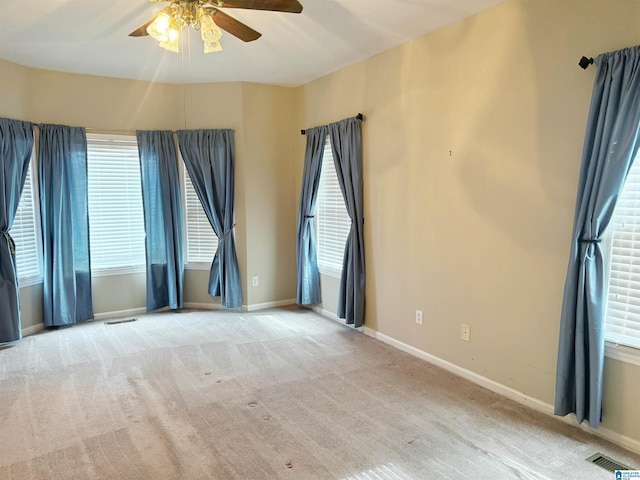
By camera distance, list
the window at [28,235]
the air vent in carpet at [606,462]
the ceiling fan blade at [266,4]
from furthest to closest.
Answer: the window at [28,235]
the ceiling fan blade at [266,4]
the air vent in carpet at [606,462]

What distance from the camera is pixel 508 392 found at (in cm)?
309

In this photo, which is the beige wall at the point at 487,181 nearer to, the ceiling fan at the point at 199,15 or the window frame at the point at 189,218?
the ceiling fan at the point at 199,15

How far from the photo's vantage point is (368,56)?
4.20 metres

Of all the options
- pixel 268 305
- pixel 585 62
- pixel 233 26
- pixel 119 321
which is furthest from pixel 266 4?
pixel 119 321

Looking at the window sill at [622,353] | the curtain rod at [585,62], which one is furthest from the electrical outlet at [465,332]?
the curtain rod at [585,62]

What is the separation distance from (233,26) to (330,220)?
8.50ft

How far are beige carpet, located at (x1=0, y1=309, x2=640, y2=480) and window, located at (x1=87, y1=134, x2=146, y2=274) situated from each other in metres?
1.16

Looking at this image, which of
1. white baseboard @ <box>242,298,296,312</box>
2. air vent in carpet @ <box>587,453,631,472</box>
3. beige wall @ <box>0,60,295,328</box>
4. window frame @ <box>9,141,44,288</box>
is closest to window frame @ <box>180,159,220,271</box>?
beige wall @ <box>0,60,295,328</box>

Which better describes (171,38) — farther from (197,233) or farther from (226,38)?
(197,233)

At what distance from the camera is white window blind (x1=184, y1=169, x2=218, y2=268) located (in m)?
5.38

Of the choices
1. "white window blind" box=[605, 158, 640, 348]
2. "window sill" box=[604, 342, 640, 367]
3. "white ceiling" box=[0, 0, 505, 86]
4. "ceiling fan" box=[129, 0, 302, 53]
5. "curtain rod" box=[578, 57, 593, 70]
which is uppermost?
"white ceiling" box=[0, 0, 505, 86]

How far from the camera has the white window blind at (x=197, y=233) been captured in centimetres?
538

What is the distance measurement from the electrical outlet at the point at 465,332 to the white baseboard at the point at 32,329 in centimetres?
426

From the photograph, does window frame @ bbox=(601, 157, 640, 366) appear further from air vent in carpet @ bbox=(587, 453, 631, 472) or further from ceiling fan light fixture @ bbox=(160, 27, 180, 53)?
ceiling fan light fixture @ bbox=(160, 27, 180, 53)
